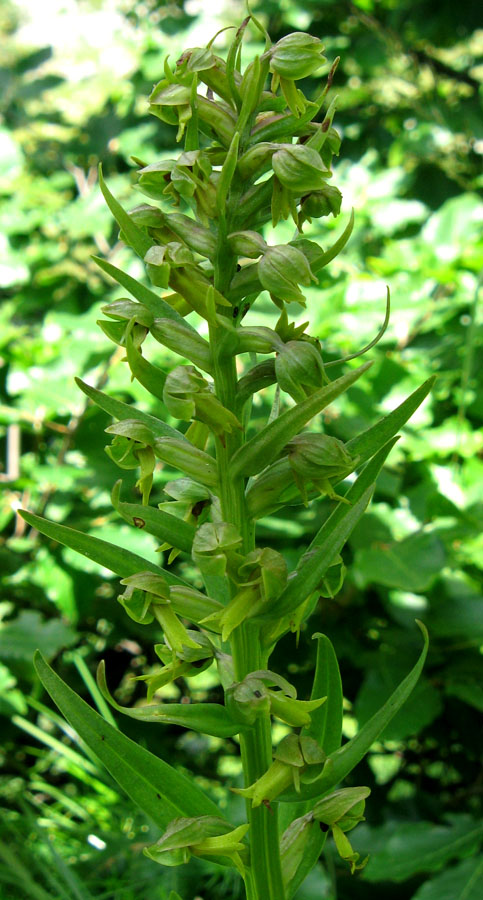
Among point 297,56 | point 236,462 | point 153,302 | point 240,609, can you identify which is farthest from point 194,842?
point 297,56

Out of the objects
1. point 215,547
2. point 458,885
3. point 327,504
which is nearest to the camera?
point 215,547

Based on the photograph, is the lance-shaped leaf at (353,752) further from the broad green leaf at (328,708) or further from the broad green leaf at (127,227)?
the broad green leaf at (127,227)

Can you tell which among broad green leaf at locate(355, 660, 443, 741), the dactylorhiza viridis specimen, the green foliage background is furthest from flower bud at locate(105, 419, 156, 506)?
broad green leaf at locate(355, 660, 443, 741)

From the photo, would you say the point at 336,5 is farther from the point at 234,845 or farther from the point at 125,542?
the point at 234,845

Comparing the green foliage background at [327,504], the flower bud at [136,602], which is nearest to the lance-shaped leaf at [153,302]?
the flower bud at [136,602]

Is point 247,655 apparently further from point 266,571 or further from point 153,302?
point 153,302

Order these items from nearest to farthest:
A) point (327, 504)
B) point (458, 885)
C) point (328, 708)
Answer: point (328, 708) < point (458, 885) < point (327, 504)
